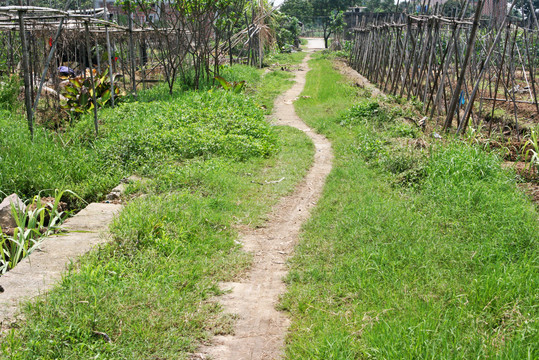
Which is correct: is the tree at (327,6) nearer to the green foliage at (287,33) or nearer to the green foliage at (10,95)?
the green foliage at (287,33)

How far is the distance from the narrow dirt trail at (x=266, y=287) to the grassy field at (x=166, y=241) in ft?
0.43

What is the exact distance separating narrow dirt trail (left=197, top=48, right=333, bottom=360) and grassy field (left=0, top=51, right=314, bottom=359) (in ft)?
0.43

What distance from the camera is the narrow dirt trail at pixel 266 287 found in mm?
3312

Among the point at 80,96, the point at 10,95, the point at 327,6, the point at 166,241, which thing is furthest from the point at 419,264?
the point at 327,6

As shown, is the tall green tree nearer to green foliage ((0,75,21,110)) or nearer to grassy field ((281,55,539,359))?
green foliage ((0,75,21,110))

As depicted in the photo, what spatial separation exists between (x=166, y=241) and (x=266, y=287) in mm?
1026

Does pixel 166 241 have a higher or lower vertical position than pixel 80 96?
lower

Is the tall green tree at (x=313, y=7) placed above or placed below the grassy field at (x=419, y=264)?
above

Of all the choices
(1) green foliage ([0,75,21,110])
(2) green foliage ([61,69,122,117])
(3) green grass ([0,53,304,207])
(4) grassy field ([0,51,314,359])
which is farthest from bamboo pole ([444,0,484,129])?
(1) green foliage ([0,75,21,110])

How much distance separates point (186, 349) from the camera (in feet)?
10.6

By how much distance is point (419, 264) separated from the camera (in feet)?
13.7

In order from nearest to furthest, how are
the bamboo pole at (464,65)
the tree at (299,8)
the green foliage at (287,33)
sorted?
1. the bamboo pole at (464,65)
2. the green foliage at (287,33)
3. the tree at (299,8)

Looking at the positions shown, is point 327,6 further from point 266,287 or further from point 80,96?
point 266,287

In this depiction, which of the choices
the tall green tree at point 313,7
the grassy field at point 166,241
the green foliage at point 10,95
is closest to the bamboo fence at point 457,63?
the grassy field at point 166,241
